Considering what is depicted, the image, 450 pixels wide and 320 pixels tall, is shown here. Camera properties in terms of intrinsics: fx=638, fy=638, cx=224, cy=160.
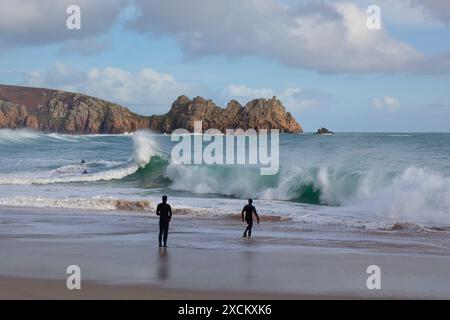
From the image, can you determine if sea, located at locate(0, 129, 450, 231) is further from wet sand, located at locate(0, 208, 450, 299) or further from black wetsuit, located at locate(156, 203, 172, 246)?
black wetsuit, located at locate(156, 203, 172, 246)

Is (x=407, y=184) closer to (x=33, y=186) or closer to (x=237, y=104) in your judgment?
(x=33, y=186)

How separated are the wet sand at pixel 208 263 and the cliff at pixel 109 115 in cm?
8942

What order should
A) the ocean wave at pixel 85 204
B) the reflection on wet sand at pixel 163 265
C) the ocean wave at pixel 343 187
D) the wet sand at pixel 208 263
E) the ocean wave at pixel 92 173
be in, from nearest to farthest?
the wet sand at pixel 208 263 < the reflection on wet sand at pixel 163 265 < the ocean wave at pixel 343 187 < the ocean wave at pixel 85 204 < the ocean wave at pixel 92 173

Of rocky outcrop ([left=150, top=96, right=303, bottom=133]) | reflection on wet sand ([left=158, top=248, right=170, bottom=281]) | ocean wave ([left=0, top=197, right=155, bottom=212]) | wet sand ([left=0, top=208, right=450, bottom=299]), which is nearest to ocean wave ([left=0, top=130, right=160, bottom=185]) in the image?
ocean wave ([left=0, top=197, right=155, bottom=212])

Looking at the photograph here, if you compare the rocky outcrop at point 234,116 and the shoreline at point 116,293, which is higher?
the rocky outcrop at point 234,116

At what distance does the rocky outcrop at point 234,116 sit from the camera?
107 metres

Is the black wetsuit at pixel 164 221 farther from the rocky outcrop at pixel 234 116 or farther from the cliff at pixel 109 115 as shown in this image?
the cliff at pixel 109 115

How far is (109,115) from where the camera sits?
130500mm

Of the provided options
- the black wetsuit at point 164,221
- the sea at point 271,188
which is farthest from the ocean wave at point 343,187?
the black wetsuit at point 164,221

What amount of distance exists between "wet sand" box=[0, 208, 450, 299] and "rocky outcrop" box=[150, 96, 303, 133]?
293 ft

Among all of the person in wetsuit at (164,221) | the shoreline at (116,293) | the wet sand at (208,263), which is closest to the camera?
the shoreline at (116,293)

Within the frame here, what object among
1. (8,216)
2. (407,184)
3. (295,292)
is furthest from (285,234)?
(407,184)

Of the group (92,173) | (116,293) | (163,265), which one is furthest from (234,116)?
(116,293)
